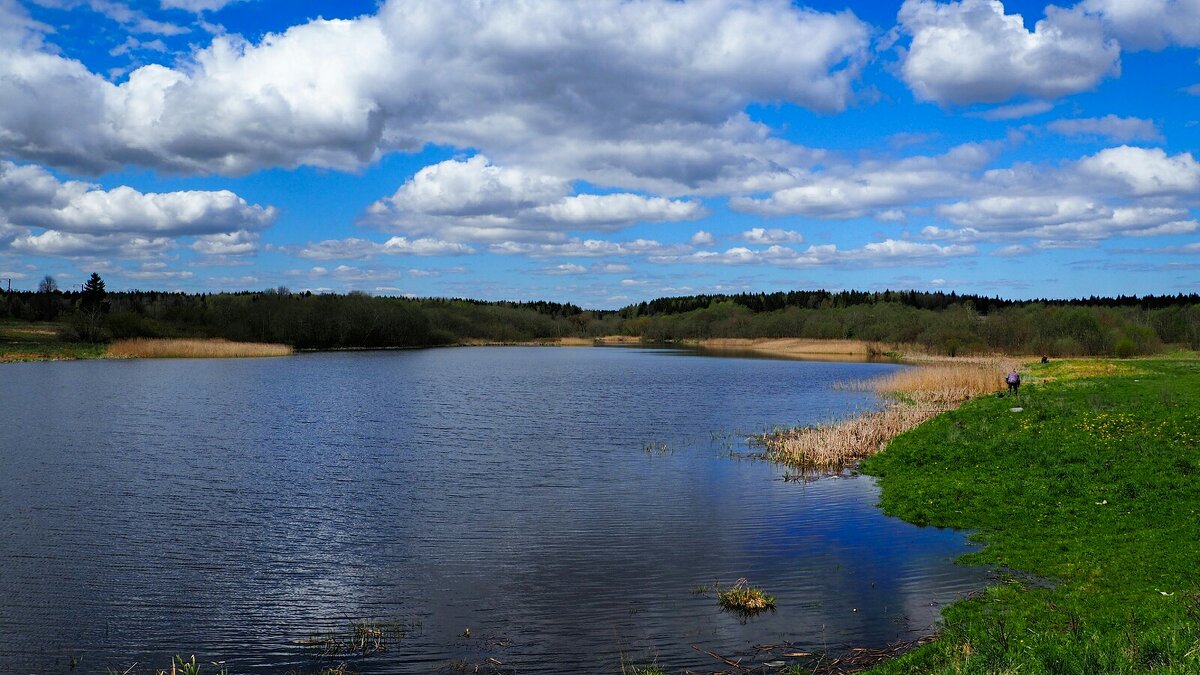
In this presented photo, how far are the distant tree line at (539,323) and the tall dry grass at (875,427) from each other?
42438 millimetres

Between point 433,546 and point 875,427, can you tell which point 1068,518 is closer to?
point 433,546

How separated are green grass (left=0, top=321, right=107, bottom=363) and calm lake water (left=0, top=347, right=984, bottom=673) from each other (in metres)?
54.8

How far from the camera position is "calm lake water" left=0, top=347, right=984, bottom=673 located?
36.2ft

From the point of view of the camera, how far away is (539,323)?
19412 cm

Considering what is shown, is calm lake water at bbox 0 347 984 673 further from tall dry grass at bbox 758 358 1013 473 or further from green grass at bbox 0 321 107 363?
green grass at bbox 0 321 107 363

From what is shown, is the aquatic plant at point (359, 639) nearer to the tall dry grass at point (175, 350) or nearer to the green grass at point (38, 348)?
the green grass at point (38, 348)

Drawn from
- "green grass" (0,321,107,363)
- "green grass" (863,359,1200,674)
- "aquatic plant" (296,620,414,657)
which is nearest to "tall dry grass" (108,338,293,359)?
"green grass" (0,321,107,363)

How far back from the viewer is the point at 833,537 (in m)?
16.3

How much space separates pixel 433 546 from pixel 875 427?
18746 millimetres

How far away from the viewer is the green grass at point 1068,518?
8633 millimetres

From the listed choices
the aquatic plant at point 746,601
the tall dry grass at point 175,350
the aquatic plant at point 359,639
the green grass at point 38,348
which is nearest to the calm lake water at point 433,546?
the aquatic plant at point 359,639

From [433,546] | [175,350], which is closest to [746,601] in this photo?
[433,546]

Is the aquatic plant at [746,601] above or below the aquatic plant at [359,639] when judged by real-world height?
above

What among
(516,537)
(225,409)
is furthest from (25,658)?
(225,409)
